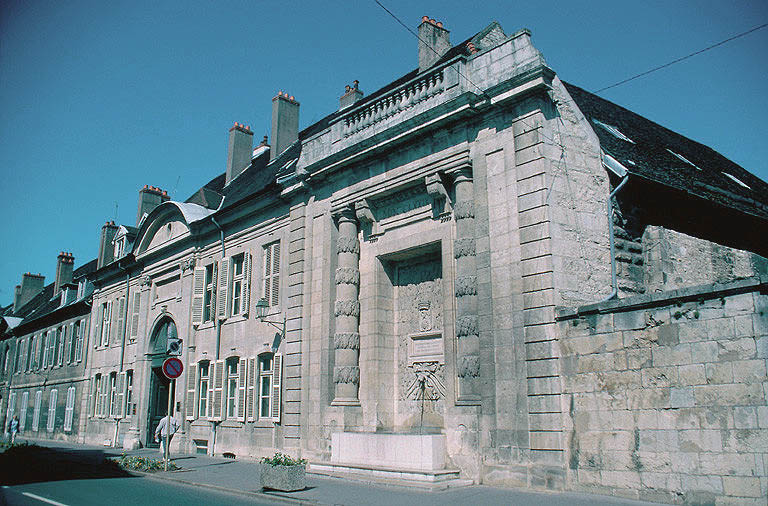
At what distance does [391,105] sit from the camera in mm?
15828

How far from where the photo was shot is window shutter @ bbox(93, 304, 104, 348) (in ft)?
106

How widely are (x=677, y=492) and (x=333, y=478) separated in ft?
23.2

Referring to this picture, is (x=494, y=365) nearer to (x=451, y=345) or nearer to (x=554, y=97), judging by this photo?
(x=451, y=345)

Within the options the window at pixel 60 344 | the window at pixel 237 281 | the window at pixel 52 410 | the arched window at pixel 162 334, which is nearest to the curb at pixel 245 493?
the window at pixel 237 281

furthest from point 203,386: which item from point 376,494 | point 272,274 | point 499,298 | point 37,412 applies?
point 37,412

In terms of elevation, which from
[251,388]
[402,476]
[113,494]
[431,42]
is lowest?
[113,494]

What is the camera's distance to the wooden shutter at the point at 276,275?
64.9 feet

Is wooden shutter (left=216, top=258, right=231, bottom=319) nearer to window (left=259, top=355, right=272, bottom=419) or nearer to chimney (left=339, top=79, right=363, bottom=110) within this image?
window (left=259, top=355, right=272, bottom=419)

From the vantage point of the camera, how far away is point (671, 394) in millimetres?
9891

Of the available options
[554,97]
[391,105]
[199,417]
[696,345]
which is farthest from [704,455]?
[199,417]

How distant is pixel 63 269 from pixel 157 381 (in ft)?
71.7

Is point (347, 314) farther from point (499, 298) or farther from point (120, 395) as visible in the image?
point (120, 395)

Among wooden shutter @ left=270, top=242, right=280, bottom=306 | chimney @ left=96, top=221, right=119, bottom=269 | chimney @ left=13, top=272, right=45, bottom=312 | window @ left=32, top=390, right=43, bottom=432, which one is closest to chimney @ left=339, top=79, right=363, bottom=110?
wooden shutter @ left=270, top=242, right=280, bottom=306

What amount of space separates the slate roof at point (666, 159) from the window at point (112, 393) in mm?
23360
